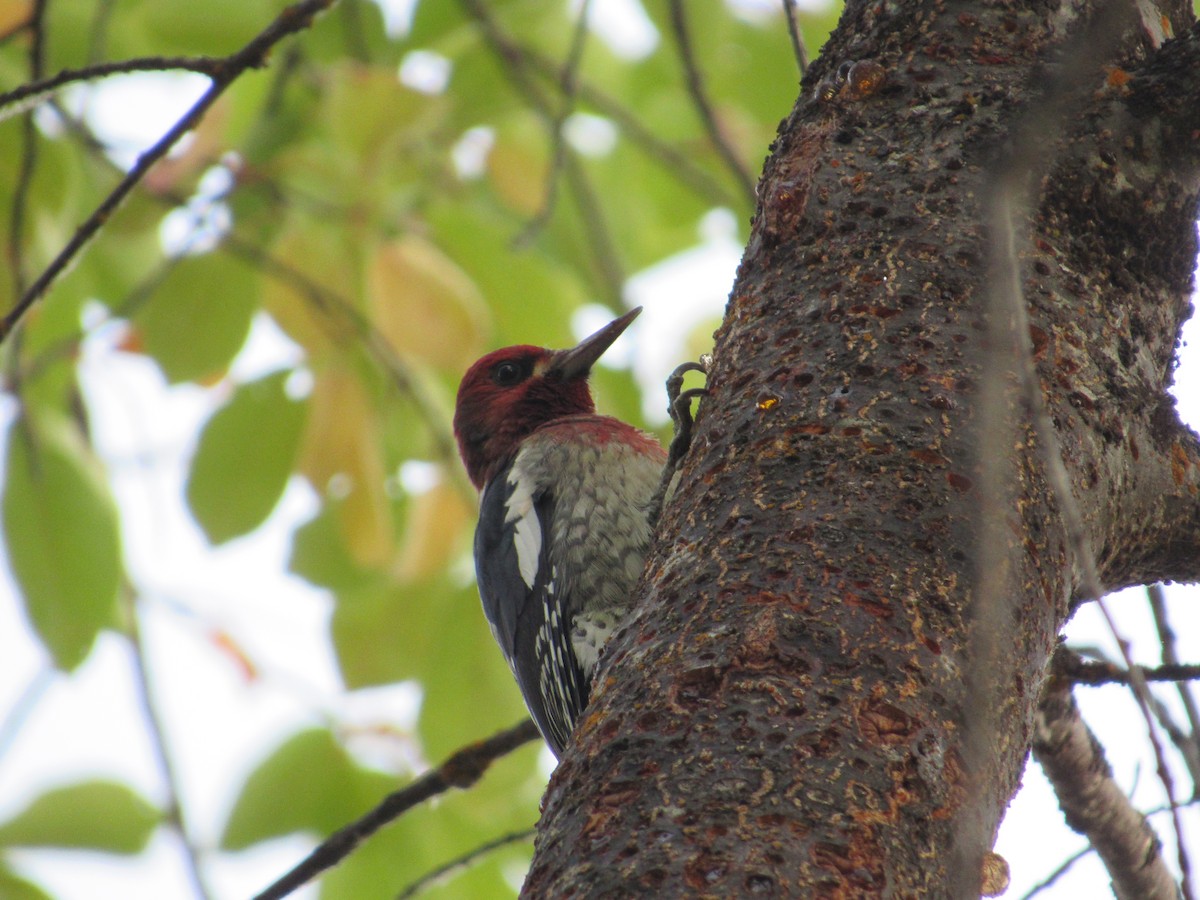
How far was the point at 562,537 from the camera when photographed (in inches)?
134

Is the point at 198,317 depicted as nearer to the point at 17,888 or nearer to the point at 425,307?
the point at 425,307

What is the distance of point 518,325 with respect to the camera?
324 cm

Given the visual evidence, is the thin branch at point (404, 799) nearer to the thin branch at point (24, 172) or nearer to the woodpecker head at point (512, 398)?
the thin branch at point (24, 172)

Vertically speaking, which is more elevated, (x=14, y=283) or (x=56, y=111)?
(x=56, y=111)

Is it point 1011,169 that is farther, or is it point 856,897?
point 1011,169

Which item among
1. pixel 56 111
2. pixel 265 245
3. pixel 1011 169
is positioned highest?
pixel 56 111

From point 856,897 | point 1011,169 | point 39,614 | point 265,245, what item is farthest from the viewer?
point 265,245

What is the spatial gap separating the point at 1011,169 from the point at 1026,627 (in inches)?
22.0

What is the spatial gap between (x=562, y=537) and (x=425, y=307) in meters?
0.80

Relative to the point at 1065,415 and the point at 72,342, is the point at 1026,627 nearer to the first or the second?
the point at 1065,415

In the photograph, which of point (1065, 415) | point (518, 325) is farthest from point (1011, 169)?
point (518, 325)

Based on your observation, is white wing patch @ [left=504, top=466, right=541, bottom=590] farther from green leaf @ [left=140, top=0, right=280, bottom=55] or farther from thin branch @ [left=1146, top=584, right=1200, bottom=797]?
thin branch @ [left=1146, top=584, right=1200, bottom=797]

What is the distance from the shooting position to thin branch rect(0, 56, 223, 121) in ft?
6.51

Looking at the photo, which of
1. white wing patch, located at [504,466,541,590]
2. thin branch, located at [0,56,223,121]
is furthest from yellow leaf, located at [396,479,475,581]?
thin branch, located at [0,56,223,121]
